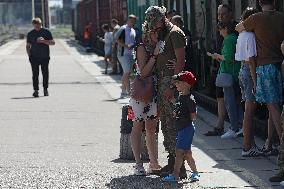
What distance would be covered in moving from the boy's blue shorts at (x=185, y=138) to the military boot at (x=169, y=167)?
0.35m

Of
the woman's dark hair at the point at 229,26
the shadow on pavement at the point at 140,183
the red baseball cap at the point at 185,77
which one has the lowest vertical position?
the shadow on pavement at the point at 140,183

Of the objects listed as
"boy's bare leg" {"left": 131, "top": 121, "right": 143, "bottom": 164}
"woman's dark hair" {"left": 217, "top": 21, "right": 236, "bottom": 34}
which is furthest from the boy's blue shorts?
"woman's dark hair" {"left": 217, "top": 21, "right": 236, "bottom": 34}

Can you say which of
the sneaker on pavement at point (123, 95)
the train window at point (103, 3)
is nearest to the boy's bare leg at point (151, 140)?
the sneaker on pavement at point (123, 95)

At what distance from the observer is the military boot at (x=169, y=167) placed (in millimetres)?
7121

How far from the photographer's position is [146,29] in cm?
697

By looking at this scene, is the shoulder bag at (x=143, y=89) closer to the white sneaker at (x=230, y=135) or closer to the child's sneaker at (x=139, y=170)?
the child's sneaker at (x=139, y=170)

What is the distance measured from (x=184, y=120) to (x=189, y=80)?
400mm

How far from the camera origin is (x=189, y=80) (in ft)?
21.7

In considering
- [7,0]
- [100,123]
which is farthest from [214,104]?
[7,0]

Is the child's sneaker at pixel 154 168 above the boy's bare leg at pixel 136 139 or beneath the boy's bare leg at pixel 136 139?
beneath

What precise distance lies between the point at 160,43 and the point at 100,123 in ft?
15.0

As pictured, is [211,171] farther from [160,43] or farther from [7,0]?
[7,0]

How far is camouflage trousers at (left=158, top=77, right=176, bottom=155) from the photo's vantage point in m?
6.96

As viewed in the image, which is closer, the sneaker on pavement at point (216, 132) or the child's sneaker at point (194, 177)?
the child's sneaker at point (194, 177)
